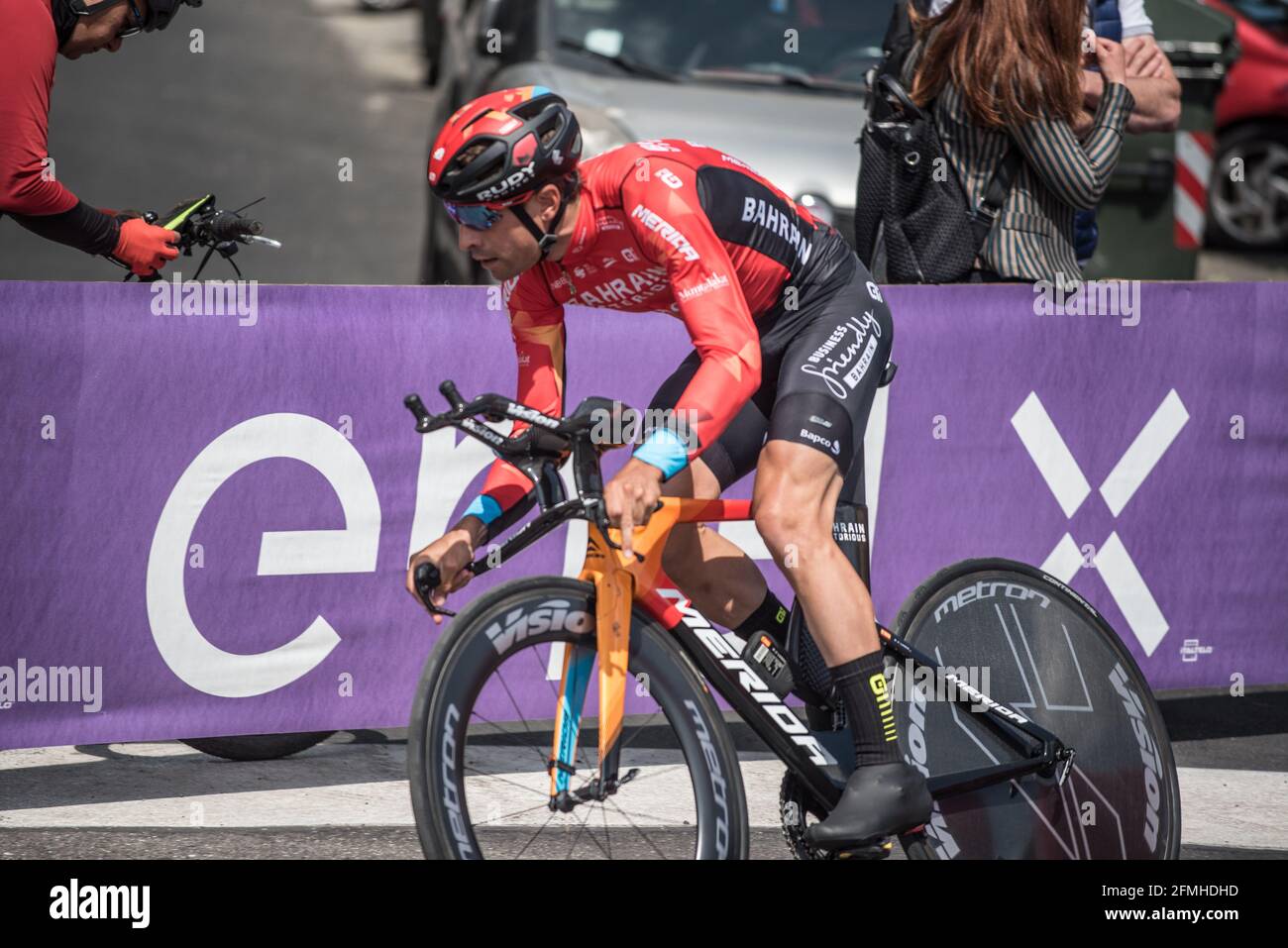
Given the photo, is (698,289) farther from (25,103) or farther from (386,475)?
(25,103)

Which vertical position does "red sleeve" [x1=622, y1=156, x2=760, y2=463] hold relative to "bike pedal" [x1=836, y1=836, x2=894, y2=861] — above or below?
above

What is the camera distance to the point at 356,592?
539 centimetres

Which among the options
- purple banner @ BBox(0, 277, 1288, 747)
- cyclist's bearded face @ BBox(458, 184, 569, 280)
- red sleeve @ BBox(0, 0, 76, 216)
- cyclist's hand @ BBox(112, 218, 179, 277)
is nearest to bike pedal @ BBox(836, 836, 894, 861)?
cyclist's bearded face @ BBox(458, 184, 569, 280)

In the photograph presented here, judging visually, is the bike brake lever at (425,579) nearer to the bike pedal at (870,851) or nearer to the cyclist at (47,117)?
the bike pedal at (870,851)

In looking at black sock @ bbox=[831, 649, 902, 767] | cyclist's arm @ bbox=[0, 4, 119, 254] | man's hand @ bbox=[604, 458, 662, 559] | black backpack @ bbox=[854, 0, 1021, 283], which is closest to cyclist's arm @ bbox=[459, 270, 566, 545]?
man's hand @ bbox=[604, 458, 662, 559]

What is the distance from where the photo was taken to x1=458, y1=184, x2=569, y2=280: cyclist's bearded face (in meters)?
3.92

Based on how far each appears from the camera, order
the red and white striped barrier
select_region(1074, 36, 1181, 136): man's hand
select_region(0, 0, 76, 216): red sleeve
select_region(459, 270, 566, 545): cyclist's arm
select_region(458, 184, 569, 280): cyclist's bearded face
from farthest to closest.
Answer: the red and white striped barrier < select_region(1074, 36, 1181, 136): man's hand < select_region(0, 0, 76, 216): red sleeve < select_region(459, 270, 566, 545): cyclist's arm < select_region(458, 184, 569, 280): cyclist's bearded face

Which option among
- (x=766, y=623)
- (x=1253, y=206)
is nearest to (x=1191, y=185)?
(x=1253, y=206)

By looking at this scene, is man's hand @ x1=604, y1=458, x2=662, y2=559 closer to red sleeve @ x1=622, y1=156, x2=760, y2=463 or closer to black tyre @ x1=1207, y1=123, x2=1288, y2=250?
red sleeve @ x1=622, y1=156, x2=760, y2=463
